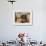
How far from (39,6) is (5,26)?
1.46m

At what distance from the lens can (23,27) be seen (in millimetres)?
4762

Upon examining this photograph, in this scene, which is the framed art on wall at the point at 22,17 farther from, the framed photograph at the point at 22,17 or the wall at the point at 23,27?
the wall at the point at 23,27

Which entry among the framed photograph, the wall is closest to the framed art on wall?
the framed photograph

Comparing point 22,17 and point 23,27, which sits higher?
point 22,17

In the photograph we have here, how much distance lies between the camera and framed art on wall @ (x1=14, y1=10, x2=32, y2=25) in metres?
4.75

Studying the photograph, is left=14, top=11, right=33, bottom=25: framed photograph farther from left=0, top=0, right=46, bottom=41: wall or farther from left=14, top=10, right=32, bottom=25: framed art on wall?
left=0, top=0, right=46, bottom=41: wall

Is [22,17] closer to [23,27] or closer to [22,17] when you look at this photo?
[22,17]

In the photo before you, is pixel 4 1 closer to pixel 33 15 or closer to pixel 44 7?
pixel 33 15

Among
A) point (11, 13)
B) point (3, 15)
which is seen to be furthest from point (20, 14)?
point (3, 15)

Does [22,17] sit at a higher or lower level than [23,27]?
higher

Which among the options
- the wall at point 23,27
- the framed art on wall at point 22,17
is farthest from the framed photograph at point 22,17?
the wall at point 23,27

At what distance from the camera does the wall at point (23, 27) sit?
186 inches

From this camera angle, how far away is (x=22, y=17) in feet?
15.7

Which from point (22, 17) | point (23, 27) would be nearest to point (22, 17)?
point (22, 17)
